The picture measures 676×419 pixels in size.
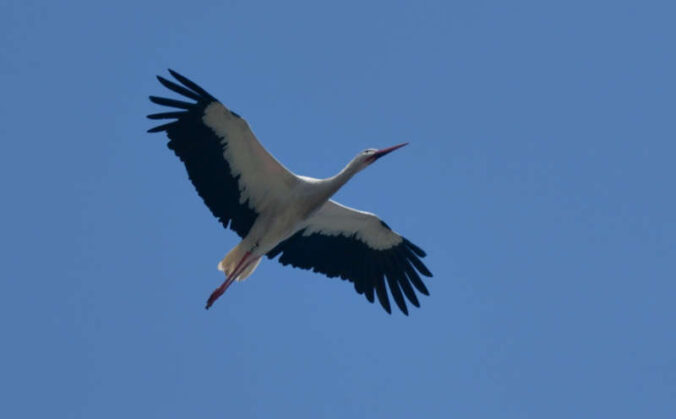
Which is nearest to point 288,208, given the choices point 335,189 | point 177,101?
point 335,189

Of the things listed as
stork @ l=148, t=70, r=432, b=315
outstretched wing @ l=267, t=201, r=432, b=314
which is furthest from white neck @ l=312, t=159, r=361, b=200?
outstretched wing @ l=267, t=201, r=432, b=314

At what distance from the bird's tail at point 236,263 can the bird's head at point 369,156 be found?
158 centimetres

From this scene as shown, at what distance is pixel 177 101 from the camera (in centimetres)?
1669

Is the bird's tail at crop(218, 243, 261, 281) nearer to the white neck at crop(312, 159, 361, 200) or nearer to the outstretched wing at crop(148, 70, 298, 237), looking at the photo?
the outstretched wing at crop(148, 70, 298, 237)

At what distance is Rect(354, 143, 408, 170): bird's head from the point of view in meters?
17.4

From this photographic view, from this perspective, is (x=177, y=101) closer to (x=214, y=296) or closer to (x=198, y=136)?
(x=198, y=136)

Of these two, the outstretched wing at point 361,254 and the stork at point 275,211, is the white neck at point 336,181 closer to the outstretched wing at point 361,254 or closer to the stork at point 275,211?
the stork at point 275,211

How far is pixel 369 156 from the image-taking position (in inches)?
688

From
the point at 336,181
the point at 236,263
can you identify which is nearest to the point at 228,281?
the point at 236,263

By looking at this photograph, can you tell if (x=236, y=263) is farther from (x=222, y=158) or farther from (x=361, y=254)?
(x=361, y=254)

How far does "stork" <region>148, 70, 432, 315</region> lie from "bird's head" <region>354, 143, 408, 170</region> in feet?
0.04

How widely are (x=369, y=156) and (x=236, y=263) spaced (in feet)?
6.37

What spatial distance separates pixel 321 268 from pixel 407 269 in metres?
1.05

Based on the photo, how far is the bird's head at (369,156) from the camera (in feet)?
57.2
